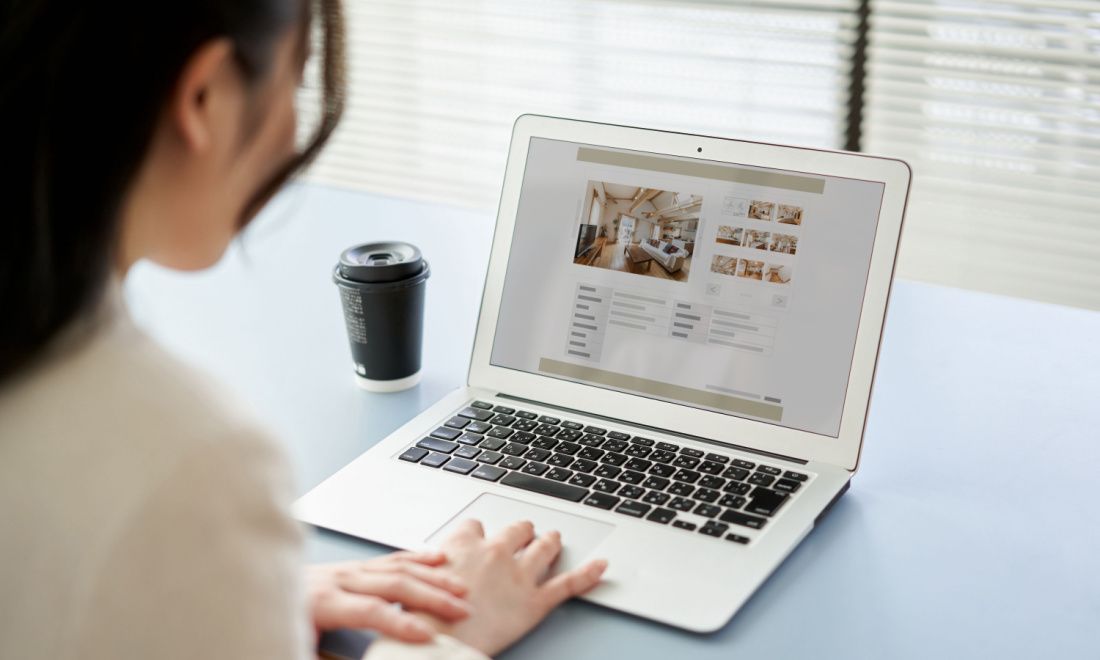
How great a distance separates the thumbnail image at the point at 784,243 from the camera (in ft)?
2.93

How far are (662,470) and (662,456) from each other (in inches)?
1.0

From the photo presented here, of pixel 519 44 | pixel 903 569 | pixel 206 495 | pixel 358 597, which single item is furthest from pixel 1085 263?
pixel 206 495

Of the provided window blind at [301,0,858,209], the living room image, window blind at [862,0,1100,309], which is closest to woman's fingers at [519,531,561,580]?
the living room image

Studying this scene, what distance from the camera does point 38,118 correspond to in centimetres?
42

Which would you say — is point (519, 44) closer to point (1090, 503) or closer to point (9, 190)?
point (1090, 503)

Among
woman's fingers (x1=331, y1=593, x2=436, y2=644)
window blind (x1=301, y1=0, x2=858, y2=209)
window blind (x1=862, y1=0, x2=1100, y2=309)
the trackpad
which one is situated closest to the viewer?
woman's fingers (x1=331, y1=593, x2=436, y2=644)

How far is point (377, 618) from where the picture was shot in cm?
62

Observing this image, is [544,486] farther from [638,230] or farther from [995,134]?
[995,134]

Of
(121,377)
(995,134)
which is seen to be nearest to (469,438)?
(121,377)

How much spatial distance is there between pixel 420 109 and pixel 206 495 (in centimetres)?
290

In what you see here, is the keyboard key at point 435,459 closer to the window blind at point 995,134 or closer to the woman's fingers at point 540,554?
the woman's fingers at point 540,554

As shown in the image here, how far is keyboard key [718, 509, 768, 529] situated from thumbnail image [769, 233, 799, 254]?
0.27 m

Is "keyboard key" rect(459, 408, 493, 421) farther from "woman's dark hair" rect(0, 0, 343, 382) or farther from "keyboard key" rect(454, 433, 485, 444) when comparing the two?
"woman's dark hair" rect(0, 0, 343, 382)

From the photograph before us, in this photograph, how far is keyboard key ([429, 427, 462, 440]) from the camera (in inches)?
35.6
